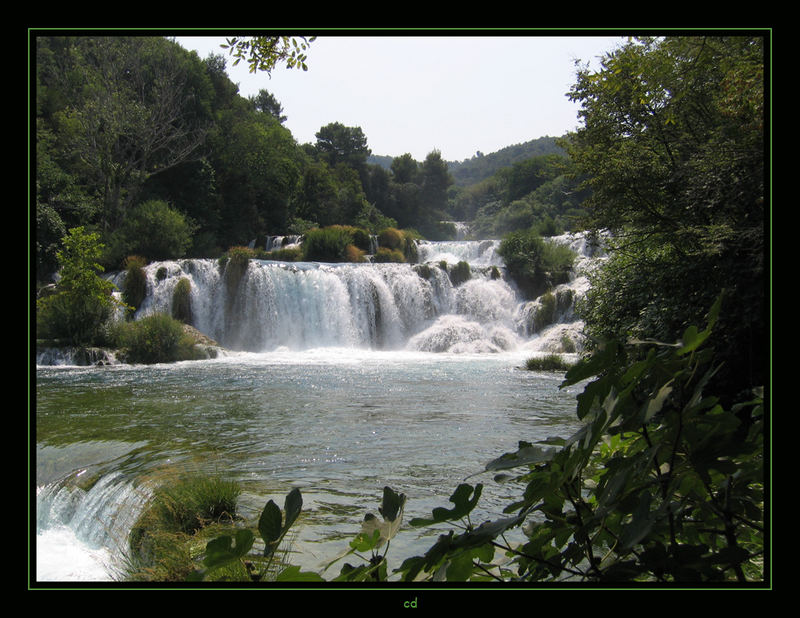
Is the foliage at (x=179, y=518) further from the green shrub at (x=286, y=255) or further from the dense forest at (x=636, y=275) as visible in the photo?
the green shrub at (x=286, y=255)

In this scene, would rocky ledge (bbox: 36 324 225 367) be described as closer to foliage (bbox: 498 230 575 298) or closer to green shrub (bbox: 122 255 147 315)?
green shrub (bbox: 122 255 147 315)

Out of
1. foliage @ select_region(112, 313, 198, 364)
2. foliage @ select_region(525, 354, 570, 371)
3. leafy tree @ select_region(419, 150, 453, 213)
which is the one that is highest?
leafy tree @ select_region(419, 150, 453, 213)

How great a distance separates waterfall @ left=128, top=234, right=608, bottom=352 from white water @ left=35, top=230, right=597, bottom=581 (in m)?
0.04

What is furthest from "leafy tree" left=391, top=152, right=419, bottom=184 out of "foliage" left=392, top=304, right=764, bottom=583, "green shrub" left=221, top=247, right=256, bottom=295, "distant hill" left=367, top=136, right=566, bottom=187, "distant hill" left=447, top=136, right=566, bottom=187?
"foliage" left=392, top=304, right=764, bottom=583

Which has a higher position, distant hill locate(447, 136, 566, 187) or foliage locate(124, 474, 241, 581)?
distant hill locate(447, 136, 566, 187)

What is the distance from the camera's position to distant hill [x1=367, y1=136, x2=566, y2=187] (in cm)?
4819

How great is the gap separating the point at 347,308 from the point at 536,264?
7.74 metres

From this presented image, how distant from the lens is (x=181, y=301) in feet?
62.6

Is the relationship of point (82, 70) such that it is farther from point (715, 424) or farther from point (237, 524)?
point (715, 424)
